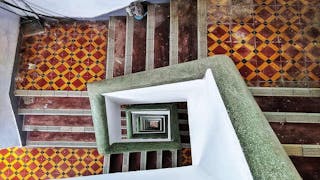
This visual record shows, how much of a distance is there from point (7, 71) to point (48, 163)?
54.5 inches

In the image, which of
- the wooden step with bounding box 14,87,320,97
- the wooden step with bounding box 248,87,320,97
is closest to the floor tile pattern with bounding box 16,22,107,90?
the wooden step with bounding box 14,87,320,97

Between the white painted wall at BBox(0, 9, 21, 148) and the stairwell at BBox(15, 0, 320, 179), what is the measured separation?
175mm

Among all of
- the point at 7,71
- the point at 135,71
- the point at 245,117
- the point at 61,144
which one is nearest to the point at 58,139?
the point at 61,144

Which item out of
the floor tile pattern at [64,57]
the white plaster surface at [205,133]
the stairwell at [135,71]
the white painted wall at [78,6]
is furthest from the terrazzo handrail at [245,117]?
the floor tile pattern at [64,57]

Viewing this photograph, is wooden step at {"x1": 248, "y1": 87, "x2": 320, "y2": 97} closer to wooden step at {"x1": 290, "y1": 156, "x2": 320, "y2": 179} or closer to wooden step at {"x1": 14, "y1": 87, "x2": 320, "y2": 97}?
wooden step at {"x1": 14, "y1": 87, "x2": 320, "y2": 97}

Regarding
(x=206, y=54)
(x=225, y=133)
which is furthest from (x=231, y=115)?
(x=206, y=54)

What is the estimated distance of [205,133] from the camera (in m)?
2.54

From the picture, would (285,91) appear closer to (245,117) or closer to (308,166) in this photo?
(308,166)

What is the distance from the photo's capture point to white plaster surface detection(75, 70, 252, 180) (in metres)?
1.51

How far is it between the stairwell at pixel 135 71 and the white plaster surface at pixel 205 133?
1.90 ft

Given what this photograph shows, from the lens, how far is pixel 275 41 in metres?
3.52

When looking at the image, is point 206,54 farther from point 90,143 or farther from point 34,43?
point 34,43

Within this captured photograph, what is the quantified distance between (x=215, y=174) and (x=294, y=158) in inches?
49.1

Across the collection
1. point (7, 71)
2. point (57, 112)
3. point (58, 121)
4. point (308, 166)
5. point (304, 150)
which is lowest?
point (308, 166)
